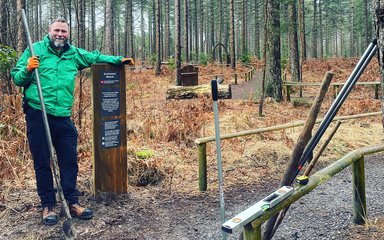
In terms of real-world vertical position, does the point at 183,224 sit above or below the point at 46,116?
below

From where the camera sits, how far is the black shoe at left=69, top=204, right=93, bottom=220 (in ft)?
14.3

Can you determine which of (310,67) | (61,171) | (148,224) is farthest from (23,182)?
(310,67)

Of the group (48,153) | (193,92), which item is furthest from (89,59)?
(193,92)

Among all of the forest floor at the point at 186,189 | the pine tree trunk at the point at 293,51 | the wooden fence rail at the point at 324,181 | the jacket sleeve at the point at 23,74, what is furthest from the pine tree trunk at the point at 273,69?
the jacket sleeve at the point at 23,74

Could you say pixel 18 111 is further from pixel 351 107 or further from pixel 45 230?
pixel 351 107

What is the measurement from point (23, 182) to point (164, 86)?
45.5ft

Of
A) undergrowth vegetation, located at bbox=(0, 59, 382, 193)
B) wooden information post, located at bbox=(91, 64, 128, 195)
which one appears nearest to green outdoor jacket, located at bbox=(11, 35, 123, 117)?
wooden information post, located at bbox=(91, 64, 128, 195)

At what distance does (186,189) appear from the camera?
559cm

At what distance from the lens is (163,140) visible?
7652 mm

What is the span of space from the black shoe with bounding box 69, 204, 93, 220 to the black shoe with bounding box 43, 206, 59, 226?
21cm

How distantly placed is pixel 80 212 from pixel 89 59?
1853 mm

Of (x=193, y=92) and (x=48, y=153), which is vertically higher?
(x=193, y=92)

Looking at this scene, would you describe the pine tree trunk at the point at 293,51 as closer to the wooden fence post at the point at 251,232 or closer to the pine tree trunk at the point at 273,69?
the pine tree trunk at the point at 273,69

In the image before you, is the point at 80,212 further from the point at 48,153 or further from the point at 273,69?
the point at 273,69
